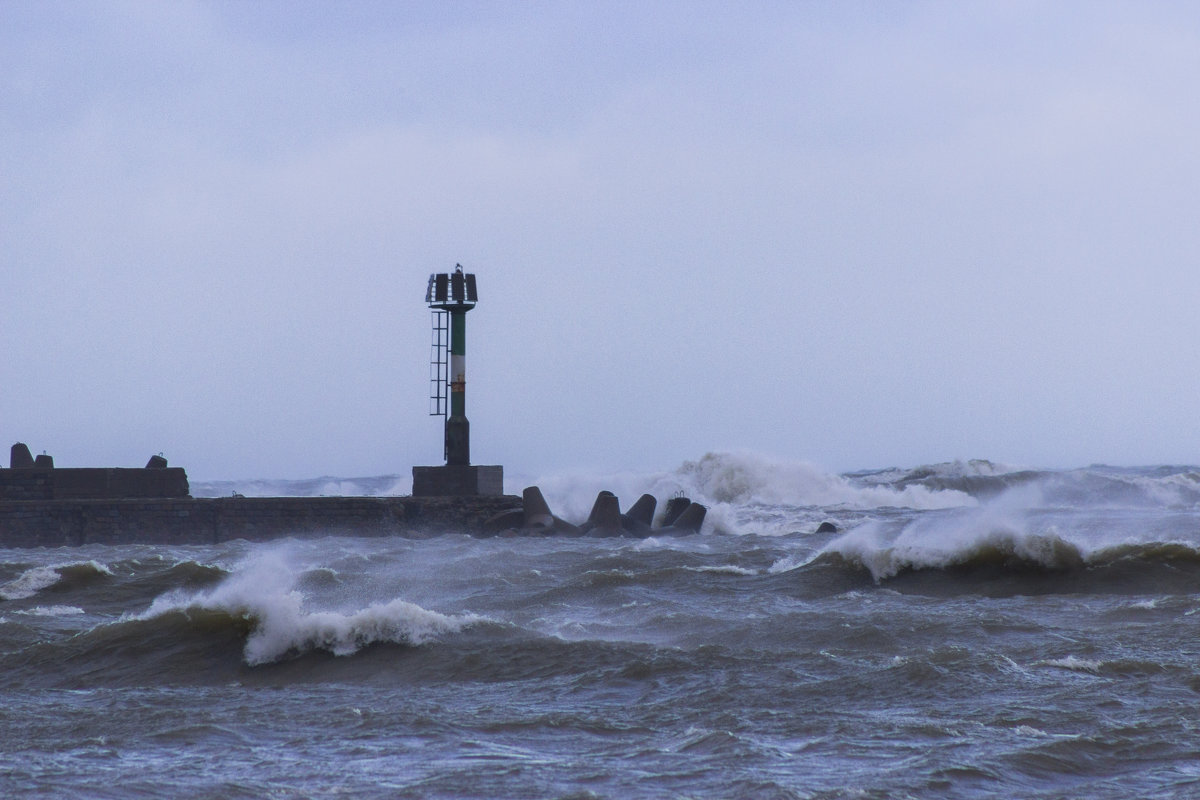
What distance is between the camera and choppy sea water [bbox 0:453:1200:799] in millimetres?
5207

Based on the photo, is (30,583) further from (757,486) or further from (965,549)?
(757,486)

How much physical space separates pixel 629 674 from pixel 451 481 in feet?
51.1

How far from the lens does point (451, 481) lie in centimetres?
2273

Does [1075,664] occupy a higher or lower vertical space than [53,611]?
lower

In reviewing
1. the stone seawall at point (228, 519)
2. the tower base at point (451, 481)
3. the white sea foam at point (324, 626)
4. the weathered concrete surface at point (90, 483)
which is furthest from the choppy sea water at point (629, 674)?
the weathered concrete surface at point (90, 483)

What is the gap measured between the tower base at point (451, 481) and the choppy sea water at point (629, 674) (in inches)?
321

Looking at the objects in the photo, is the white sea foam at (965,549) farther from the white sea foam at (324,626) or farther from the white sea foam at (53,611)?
the white sea foam at (53,611)

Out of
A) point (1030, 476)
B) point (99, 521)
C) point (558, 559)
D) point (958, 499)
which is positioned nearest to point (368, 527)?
point (99, 521)

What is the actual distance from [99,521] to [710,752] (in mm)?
17942

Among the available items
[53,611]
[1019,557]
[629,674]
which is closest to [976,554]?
[1019,557]

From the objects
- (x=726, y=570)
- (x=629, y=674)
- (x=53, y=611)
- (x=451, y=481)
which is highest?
(x=451, y=481)

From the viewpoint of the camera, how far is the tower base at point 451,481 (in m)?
22.7

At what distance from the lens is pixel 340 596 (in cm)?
1104

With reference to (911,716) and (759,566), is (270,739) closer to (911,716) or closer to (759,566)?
(911,716)
